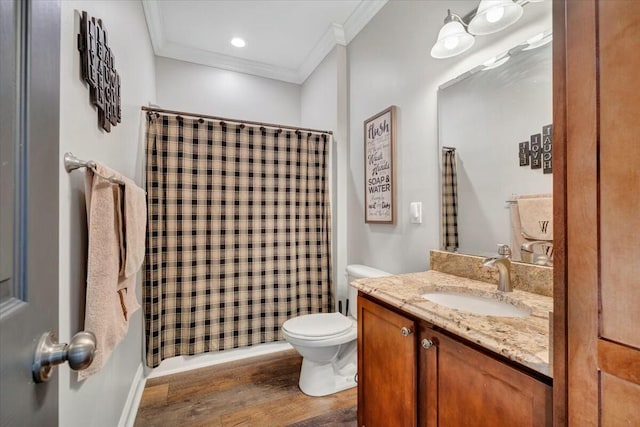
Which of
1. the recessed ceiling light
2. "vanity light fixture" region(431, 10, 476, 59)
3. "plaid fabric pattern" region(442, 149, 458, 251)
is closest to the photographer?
"vanity light fixture" region(431, 10, 476, 59)

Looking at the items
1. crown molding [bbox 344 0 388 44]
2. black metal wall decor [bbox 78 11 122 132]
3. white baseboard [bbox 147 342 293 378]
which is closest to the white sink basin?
black metal wall decor [bbox 78 11 122 132]

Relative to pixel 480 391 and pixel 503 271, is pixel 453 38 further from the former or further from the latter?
pixel 480 391

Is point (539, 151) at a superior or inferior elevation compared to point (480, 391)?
superior

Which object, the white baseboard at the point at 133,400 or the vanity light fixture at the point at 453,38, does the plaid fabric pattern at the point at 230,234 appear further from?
the vanity light fixture at the point at 453,38

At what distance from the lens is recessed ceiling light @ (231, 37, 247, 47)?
2.46m

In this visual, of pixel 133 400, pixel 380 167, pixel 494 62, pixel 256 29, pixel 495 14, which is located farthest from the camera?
pixel 256 29

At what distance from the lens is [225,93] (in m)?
2.86

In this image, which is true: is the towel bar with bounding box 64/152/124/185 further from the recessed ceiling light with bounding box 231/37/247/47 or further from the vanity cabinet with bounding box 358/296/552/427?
the recessed ceiling light with bounding box 231/37/247/47

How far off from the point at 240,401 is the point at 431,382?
1300mm

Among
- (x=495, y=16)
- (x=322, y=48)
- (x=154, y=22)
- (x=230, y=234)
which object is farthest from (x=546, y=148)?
(x=154, y=22)

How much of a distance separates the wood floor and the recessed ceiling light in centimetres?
272

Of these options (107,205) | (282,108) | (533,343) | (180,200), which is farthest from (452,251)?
(282,108)

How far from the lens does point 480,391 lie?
2.38 feet

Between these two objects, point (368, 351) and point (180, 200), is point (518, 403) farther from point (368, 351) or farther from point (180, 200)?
point (180, 200)
